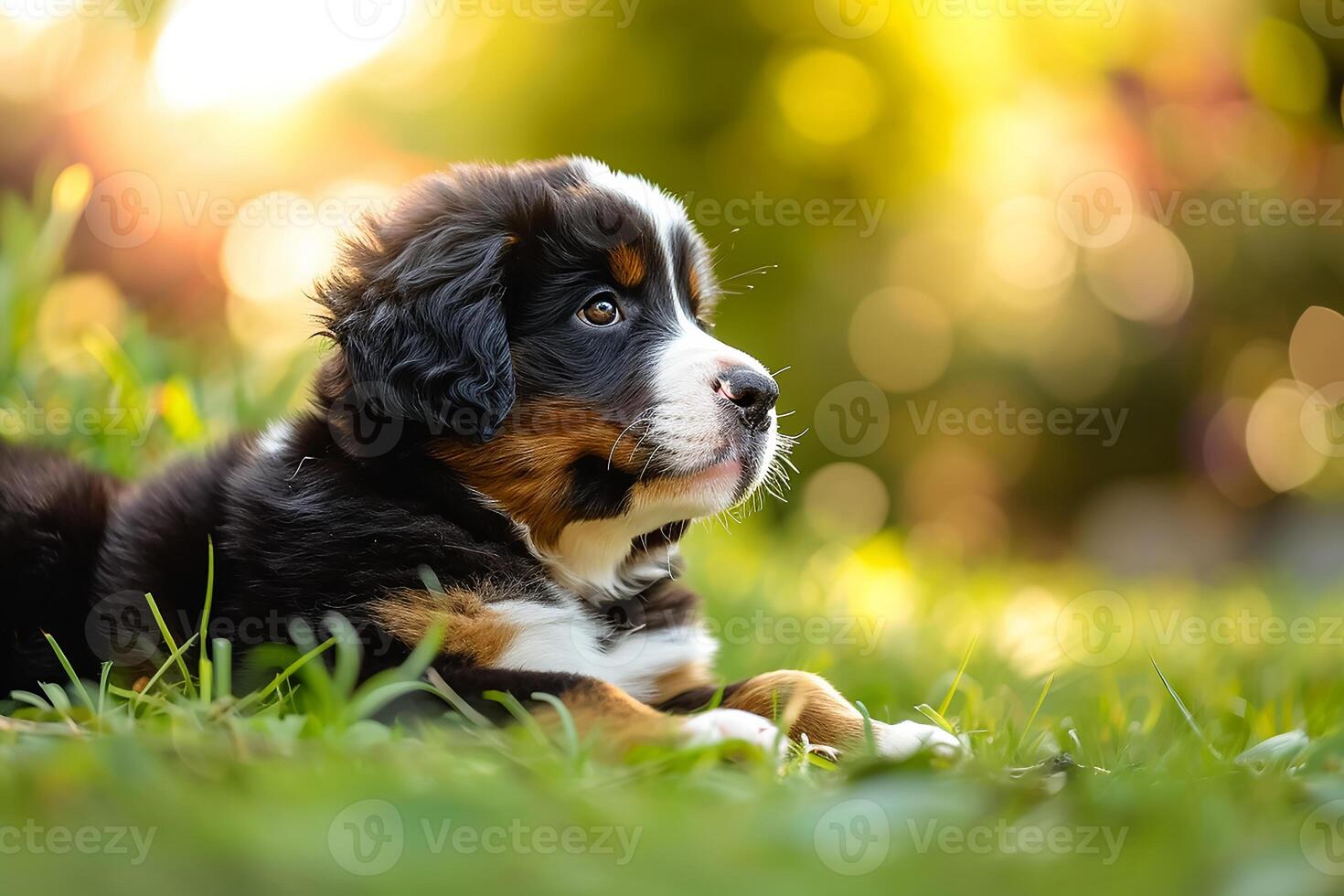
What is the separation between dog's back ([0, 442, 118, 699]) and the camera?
3.04 m

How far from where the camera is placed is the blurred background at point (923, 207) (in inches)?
343

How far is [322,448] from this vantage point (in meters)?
3.10

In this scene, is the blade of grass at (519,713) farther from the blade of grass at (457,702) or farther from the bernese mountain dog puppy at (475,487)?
the bernese mountain dog puppy at (475,487)

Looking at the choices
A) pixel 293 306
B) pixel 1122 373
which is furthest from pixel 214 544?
pixel 1122 373

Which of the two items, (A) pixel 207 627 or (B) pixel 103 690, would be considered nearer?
(B) pixel 103 690

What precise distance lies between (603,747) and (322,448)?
4.17 feet

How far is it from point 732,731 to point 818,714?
46 cm

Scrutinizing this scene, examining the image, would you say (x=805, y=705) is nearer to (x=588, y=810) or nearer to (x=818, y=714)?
(x=818, y=714)

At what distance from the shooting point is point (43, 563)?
10.4ft

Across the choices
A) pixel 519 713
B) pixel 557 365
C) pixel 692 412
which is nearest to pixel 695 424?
pixel 692 412

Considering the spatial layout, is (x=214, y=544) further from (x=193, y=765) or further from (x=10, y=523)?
(x=193, y=765)

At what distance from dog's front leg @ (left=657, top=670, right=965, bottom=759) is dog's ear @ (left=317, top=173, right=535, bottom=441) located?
0.95 meters

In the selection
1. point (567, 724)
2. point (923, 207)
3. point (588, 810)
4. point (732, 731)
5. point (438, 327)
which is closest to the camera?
point (588, 810)

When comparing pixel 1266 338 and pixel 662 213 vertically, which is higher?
pixel 662 213
